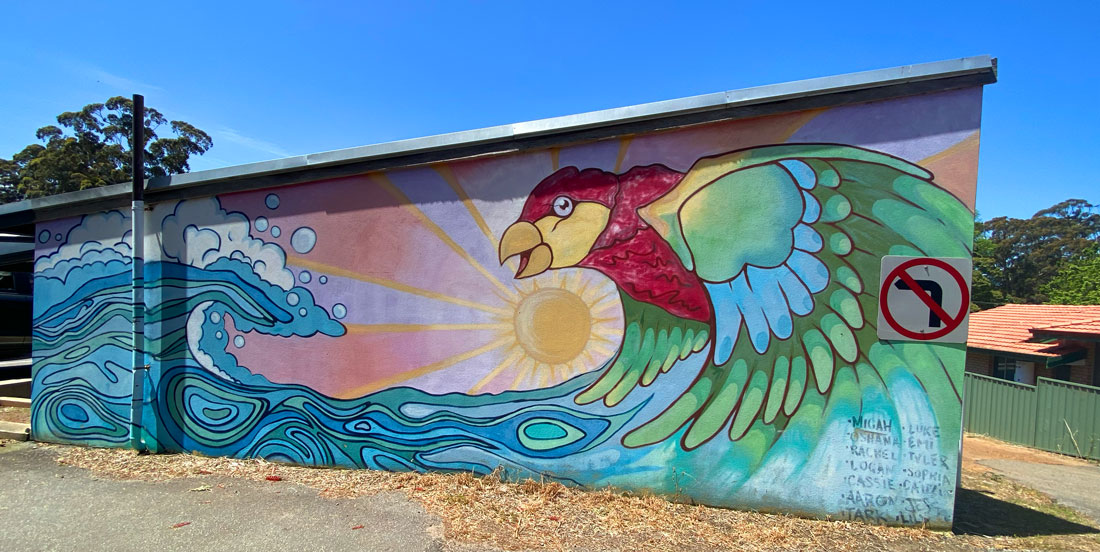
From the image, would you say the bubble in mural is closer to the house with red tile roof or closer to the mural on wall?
the mural on wall

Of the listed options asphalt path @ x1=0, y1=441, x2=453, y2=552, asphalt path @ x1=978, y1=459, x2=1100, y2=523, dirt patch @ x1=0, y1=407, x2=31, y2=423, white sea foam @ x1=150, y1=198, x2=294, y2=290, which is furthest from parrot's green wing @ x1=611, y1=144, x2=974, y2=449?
dirt patch @ x1=0, y1=407, x2=31, y2=423

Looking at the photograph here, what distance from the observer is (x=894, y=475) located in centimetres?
415

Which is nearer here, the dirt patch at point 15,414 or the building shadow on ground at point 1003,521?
the building shadow on ground at point 1003,521

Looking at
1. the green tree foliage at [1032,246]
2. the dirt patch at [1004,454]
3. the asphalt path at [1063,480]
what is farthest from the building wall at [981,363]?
the green tree foliage at [1032,246]

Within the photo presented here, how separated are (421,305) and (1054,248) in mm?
57870

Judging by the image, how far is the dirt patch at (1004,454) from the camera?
30.7 feet

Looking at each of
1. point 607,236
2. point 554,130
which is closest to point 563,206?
point 607,236

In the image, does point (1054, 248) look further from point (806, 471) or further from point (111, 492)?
point (111, 492)

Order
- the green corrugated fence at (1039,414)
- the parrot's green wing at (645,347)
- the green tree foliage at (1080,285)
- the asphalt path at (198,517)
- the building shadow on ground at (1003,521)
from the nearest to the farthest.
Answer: the asphalt path at (198,517) < the building shadow on ground at (1003,521) < the parrot's green wing at (645,347) < the green corrugated fence at (1039,414) < the green tree foliage at (1080,285)

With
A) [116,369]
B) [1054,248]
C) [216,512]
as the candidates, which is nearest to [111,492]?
[216,512]

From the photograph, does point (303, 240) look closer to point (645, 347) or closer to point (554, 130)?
point (554, 130)

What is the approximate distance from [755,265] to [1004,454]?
981cm

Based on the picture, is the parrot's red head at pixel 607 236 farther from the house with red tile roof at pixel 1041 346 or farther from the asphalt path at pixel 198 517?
the house with red tile roof at pixel 1041 346

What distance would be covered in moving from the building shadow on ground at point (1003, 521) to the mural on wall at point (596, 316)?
64 centimetres
